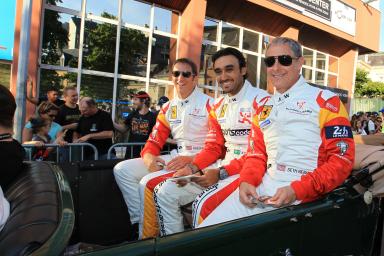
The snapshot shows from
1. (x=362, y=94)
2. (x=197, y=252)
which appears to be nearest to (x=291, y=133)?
(x=197, y=252)

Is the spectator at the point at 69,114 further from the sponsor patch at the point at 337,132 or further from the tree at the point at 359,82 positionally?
the tree at the point at 359,82

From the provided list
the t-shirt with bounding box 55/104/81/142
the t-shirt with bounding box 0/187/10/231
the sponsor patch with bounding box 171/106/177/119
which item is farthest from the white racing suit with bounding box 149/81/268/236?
the t-shirt with bounding box 55/104/81/142

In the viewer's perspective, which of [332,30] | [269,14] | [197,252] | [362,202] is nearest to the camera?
[197,252]

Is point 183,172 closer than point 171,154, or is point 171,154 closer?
point 183,172

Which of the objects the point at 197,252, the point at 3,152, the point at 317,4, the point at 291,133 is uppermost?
the point at 317,4

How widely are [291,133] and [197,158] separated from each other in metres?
1.06

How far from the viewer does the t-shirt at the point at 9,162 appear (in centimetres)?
208

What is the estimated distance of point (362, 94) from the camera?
39594 mm

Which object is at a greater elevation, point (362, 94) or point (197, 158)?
point (362, 94)

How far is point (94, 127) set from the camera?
5688mm

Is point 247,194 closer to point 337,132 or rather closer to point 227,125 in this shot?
point 337,132

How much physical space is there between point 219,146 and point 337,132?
1214 mm

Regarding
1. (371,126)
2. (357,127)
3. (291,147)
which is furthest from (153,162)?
(371,126)

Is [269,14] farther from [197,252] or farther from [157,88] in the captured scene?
[197,252]
